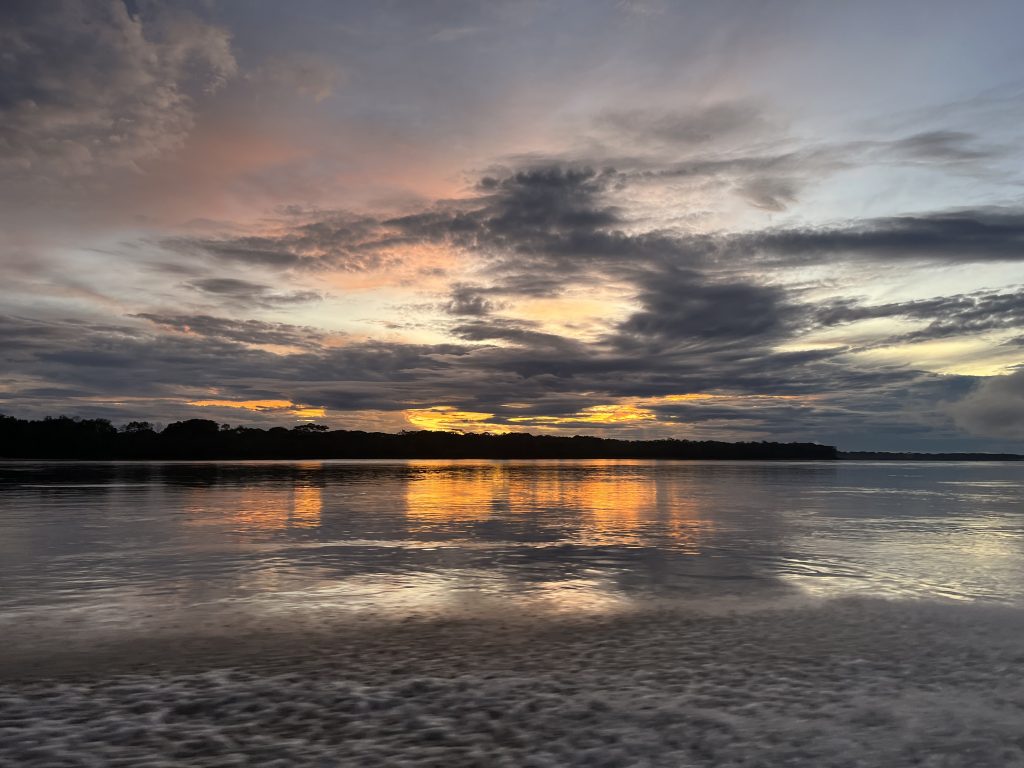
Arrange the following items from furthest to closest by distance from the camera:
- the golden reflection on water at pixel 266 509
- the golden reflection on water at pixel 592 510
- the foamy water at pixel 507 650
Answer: the golden reflection on water at pixel 266 509
the golden reflection on water at pixel 592 510
the foamy water at pixel 507 650

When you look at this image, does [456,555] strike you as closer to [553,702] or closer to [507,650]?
[507,650]

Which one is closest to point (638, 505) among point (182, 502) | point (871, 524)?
point (871, 524)

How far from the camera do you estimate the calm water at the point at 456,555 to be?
46.6 feet

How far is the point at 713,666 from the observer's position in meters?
9.80

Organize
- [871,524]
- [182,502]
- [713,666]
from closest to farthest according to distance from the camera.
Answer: [713,666] < [871,524] < [182,502]

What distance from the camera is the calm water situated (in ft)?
46.6

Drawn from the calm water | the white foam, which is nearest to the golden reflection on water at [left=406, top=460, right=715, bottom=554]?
→ the calm water

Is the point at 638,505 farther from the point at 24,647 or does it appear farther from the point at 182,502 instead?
the point at 24,647

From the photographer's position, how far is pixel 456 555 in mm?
20000

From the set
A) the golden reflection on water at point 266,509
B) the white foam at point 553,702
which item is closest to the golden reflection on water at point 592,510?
the golden reflection on water at point 266,509

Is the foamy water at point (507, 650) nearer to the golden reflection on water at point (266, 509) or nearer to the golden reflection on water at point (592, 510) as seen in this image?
the golden reflection on water at point (592, 510)

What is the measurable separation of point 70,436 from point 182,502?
13246cm

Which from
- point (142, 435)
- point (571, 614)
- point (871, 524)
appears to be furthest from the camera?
point (142, 435)

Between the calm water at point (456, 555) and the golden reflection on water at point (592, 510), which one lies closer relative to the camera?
the calm water at point (456, 555)
